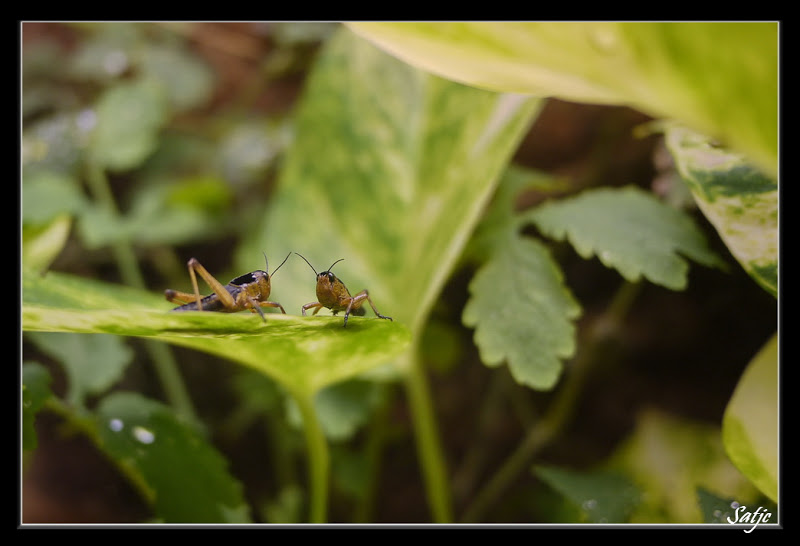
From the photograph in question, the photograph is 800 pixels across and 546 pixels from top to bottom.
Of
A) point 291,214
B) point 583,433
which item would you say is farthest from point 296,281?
point 583,433

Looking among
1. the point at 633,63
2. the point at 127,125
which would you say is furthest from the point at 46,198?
the point at 633,63

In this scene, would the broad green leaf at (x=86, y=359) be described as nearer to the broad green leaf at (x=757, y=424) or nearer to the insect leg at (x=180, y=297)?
the insect leg at (x=180, y=297)

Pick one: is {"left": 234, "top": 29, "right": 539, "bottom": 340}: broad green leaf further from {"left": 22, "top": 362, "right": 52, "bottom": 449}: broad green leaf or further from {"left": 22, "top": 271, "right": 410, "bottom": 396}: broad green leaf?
{"left": 22, "top": 362, "right": 52, "bottom": 449}: broad green leaf

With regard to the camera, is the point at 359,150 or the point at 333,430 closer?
the point at 333,430

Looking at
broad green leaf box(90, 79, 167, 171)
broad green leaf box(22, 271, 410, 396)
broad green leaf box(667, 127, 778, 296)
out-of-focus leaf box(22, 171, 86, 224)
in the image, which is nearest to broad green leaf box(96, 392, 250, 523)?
broad green leaf box(22, 271, 410, 396)

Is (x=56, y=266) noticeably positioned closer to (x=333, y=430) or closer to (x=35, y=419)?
(x=35, y=419)
